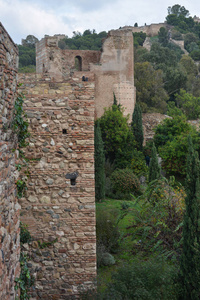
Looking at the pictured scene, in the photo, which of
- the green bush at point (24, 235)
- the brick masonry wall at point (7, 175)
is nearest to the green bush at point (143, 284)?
the green bush at point (24, 235)

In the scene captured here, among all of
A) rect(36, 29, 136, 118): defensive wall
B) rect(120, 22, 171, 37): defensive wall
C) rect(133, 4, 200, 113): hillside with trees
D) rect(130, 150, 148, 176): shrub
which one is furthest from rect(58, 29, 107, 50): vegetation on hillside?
rect(130, 150, 148, 176): shrub

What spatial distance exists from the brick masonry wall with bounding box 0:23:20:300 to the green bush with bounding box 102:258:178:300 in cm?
234

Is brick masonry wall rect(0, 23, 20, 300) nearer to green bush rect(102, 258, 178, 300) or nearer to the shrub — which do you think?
green bush rect(102, 258, 178, 300)

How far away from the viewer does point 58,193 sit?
19.9 ft

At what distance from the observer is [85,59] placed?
26.5 meters

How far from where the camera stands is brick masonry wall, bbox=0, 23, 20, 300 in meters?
3.87

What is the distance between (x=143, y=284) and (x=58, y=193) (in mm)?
2410

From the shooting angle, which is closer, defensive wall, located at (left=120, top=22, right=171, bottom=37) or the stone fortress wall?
the stone fortress wall

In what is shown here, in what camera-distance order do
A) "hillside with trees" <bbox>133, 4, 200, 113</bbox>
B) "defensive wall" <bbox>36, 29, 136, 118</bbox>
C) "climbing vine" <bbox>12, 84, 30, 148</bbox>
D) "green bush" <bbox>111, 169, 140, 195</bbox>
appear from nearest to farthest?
"climbing vine" <bbox>12, 84, 30, 148</bbox>
"green bush" <bbox>111, 169, 140, 195</bbox>
"defensive wall" <bbox>36, 29, 136, 118</bbox>
"hillside with trees" <bbox>133, 4, 200, 113</bbox>

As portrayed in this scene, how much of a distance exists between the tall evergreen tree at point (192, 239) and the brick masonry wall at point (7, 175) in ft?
12.3

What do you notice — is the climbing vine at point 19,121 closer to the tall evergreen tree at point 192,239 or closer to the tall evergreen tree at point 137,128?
the tall evergreen tree at point 192,239

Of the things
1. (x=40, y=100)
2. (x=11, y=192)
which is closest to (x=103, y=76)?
(x=40, y=100)

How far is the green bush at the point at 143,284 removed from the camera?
6.02m

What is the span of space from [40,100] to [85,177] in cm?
163
